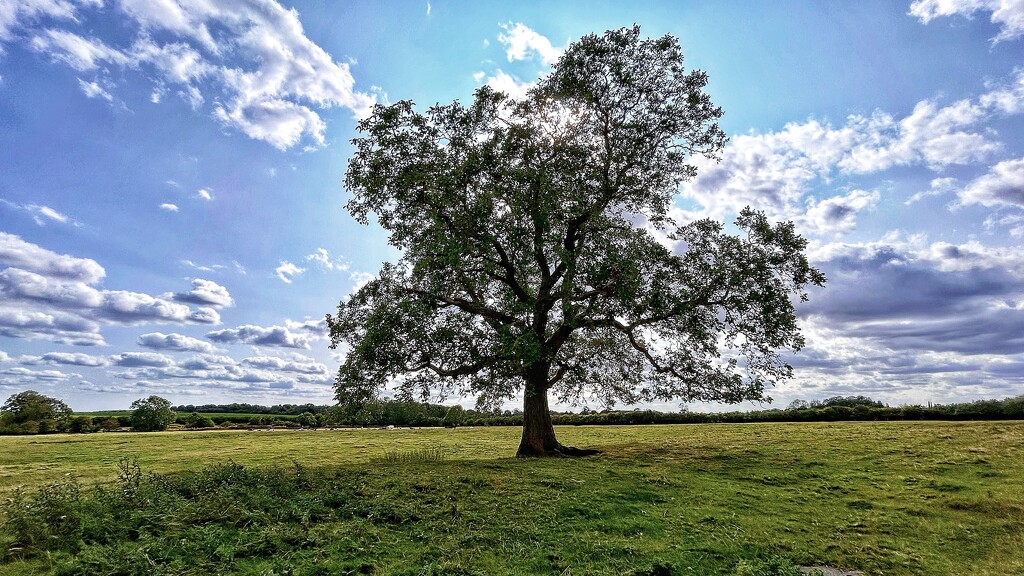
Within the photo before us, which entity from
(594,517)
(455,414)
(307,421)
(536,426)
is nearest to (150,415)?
(307,421)

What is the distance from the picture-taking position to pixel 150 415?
54062 mm

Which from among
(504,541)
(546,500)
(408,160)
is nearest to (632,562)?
(504,541)

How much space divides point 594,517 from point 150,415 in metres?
60.9

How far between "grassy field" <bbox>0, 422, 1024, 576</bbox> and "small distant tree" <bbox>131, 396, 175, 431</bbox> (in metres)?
38.0

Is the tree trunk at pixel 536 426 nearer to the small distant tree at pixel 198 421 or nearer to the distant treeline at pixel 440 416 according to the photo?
the distant treeline at pixel 440 416

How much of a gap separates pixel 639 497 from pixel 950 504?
9.20 m

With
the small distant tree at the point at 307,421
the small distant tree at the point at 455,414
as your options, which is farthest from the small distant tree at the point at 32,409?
the small distant tree at the point at 455,414

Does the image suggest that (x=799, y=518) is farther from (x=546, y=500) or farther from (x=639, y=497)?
(x=546, y=500)

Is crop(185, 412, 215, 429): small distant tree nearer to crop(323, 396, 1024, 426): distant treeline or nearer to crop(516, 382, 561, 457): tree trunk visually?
crop(323, 396, 1024, 426): distant treeline

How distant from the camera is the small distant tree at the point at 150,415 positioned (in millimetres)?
54031

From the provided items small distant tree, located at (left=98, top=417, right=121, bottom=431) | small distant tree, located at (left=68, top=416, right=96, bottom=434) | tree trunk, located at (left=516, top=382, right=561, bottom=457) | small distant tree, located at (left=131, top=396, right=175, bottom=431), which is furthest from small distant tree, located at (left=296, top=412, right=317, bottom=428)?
tree trunk, located at (left=516, top=382, right=561, bottom=457)

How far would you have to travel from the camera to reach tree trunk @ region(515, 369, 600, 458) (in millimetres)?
23438

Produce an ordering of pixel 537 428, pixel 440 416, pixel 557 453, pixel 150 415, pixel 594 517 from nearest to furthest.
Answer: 1. pixel 594 517
2. pixel 557 453
3. pixel 537 428
4. pixel 440 416
5. pixel 150 415

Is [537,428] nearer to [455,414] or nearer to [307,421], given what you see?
[455,414]
